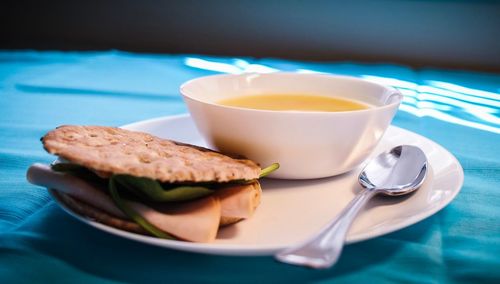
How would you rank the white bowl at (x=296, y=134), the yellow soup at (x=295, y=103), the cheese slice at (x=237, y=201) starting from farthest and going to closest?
1. the yellow soup at (x=295, y=103)
2. the white bowl at (x=296, y=134)
3. the cheese slice at (x=237, y=201)

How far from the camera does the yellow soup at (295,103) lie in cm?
80

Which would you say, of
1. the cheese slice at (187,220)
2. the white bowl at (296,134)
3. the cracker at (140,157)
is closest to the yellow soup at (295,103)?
the white bowl at (296,134)

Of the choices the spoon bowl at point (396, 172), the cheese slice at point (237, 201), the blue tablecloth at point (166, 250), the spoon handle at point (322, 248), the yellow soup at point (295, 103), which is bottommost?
the blue tablecloth at point (166, 250)

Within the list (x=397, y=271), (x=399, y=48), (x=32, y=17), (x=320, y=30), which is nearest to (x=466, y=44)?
(x=399, y=48)

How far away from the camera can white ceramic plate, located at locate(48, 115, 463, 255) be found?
47 centimetres

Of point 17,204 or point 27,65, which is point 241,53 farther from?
point 17,204

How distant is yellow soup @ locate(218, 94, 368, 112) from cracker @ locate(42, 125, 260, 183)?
0.19 meters

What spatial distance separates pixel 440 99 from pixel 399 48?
3.00 feet

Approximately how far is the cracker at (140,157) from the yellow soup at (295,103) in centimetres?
19

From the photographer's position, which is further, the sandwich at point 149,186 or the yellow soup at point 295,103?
the yellow soup at point 295,103

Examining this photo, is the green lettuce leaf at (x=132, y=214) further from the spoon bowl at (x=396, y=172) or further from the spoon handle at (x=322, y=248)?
the spoon bowl at (x=396, y=172)

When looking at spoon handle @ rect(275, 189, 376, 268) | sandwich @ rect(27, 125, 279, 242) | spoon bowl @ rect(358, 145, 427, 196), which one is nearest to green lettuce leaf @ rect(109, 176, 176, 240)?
sandwich @ rect(27, 125, 279, 242)

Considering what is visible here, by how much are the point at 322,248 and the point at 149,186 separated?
0.18 m

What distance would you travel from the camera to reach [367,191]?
0.60 metres
